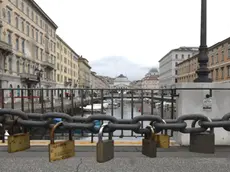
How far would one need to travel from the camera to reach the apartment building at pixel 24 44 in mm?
35025

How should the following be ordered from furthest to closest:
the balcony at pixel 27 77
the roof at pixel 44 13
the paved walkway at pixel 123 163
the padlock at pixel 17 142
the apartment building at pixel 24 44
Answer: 1. the roof at pixel 44 13
2. the balcony at pixel 27 77
3. the apartment building at pixel 24 44
4. the paved walkway at pixel 123 163
5. the padlock at pixel 17 142

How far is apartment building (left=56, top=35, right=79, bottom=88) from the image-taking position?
69.9 meters

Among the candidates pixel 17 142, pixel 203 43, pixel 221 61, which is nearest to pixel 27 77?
pixel 203 43

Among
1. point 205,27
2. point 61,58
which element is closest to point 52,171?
point 205,27

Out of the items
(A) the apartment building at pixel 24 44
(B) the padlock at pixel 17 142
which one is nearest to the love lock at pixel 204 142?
(B) the padlock at pixel 17 142

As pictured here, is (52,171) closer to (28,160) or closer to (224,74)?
(28,160)

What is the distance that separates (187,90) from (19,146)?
4039 mm

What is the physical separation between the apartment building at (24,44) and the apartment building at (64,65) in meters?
8.96

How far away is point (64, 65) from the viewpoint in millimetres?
75438

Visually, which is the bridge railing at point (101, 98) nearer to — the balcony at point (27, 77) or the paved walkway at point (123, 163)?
the paved walkway at point (123, 163)

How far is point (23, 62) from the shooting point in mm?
42625

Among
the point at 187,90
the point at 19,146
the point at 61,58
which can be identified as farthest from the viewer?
the point at 61,58

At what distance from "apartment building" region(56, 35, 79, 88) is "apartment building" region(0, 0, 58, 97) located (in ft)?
29.4

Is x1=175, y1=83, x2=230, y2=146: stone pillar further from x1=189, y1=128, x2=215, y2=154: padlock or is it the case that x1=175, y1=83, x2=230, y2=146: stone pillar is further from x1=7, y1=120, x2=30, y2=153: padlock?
x1=7, y1=120, x2=30, y2=153: padlock
